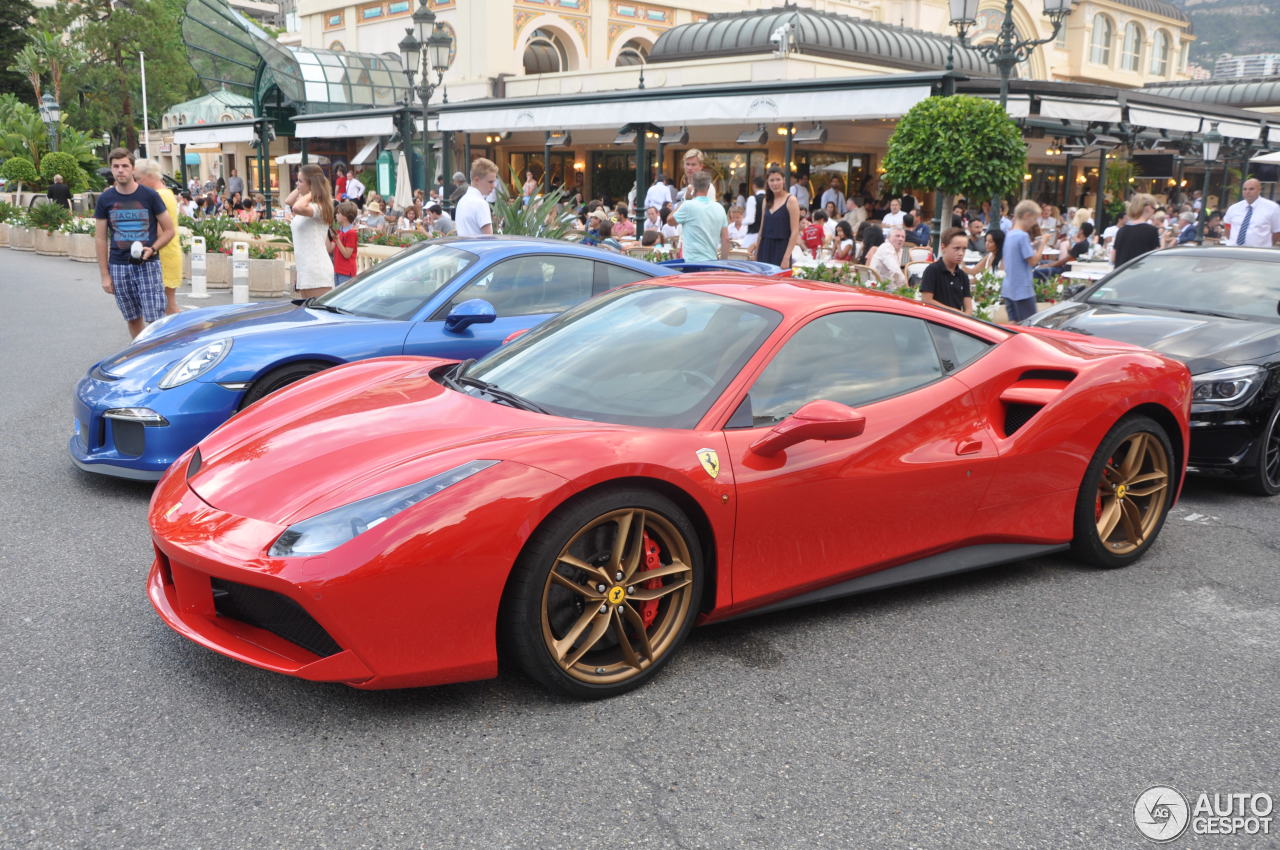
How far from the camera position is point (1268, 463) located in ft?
20.3

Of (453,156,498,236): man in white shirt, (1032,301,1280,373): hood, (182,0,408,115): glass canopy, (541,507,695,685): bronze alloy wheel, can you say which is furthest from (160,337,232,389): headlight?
(182,0,408,115): glass canopy

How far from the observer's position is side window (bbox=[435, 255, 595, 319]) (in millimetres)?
6348

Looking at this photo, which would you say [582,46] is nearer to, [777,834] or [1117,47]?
[1117,47]

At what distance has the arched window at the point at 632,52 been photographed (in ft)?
159

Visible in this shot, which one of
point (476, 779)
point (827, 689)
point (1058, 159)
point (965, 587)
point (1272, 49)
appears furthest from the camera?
point (1272, 49)

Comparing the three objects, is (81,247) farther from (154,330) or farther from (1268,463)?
(1268,463)

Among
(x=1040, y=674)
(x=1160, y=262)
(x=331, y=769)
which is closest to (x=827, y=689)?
(x=1040, y=674)

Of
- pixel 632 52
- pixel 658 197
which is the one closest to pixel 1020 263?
pixel 658 197

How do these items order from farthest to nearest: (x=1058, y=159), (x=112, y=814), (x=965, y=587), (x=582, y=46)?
(x=582, y=46)
(x=1058, y=159)
(x=965, y=587)
(x=112, y=814)

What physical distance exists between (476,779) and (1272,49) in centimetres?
22561

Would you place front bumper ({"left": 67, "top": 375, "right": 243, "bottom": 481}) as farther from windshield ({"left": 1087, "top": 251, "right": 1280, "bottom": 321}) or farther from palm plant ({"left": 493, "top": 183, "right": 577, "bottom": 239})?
palm plant ({"left": 493, "top": 183, "right": 577, "bottom": 239})

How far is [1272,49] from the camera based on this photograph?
18725cm

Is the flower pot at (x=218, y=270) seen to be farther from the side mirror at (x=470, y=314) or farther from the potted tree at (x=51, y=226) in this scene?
the side mirror at (x=470, y=314)

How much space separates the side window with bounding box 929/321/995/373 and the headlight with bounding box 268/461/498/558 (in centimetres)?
210
